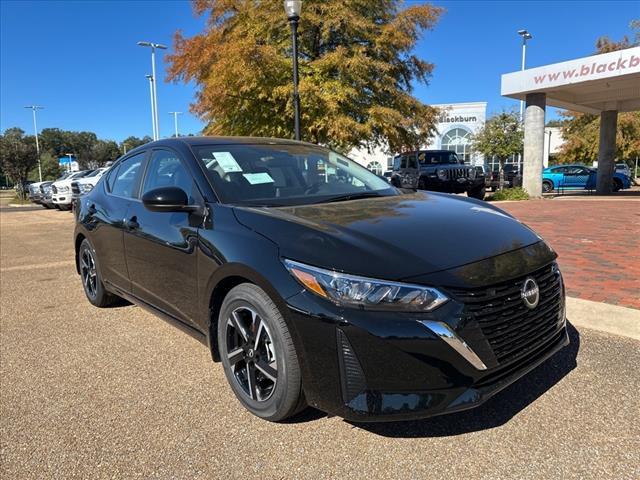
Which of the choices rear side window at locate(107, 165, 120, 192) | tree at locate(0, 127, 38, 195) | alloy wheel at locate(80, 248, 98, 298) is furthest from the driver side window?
tree at locate(0, 127, 38, 195)

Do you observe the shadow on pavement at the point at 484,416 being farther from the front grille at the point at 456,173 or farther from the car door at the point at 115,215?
the front grille at the point at 456,173

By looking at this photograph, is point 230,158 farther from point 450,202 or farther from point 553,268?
point 553,268

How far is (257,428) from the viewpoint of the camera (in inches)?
103

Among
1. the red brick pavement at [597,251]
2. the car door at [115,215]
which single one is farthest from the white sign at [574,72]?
the car door at [115,215]

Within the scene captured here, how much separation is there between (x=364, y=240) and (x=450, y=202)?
125 centimetres

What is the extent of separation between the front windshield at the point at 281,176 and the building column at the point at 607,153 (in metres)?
21.5

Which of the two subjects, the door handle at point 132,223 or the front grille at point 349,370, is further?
the door handle at point 132,223

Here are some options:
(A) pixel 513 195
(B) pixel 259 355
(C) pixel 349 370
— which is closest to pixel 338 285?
(C) pixel 349 370

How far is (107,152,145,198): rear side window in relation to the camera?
4152 millimetres

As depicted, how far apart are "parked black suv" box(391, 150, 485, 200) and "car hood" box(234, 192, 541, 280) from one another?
13.9 m

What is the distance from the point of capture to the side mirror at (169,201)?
3.04 metres

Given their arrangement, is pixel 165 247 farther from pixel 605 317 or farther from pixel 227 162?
pixel 605 317

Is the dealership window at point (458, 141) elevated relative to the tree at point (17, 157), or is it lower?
elevated

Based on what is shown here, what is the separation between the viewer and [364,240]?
94.8 inches
